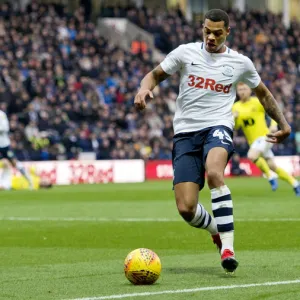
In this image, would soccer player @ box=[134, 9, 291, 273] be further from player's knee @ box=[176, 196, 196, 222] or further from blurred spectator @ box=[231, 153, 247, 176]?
blurred spectator @ box=[231, 153, 247, 176]

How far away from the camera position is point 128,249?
11320 mm

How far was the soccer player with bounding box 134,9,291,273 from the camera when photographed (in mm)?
9305

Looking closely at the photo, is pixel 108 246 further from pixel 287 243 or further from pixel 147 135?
pixel 147 135

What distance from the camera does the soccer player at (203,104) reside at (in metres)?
9.30

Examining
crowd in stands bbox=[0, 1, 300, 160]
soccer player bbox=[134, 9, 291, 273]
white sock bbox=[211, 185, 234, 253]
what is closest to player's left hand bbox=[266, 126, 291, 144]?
soccer player bbox=[134, 9, 291, 273]

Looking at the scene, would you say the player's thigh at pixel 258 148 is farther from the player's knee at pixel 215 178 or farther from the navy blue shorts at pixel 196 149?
the player's knee at pixel 215 178

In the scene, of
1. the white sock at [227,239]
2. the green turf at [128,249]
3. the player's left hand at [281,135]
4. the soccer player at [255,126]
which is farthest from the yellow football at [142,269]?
the soccer player at [255,126]

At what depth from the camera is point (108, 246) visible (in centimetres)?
1166

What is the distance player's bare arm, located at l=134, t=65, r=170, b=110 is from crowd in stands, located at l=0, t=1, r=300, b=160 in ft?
70.1

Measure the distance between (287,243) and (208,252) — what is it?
1.16 metres

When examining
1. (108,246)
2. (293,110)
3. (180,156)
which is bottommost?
(293,110)

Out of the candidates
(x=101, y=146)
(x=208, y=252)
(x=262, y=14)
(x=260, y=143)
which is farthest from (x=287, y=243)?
(x=262, y=14)

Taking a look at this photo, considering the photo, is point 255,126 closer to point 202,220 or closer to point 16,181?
point 16,181

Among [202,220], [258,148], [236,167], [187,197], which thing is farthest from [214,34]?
[236,167]
